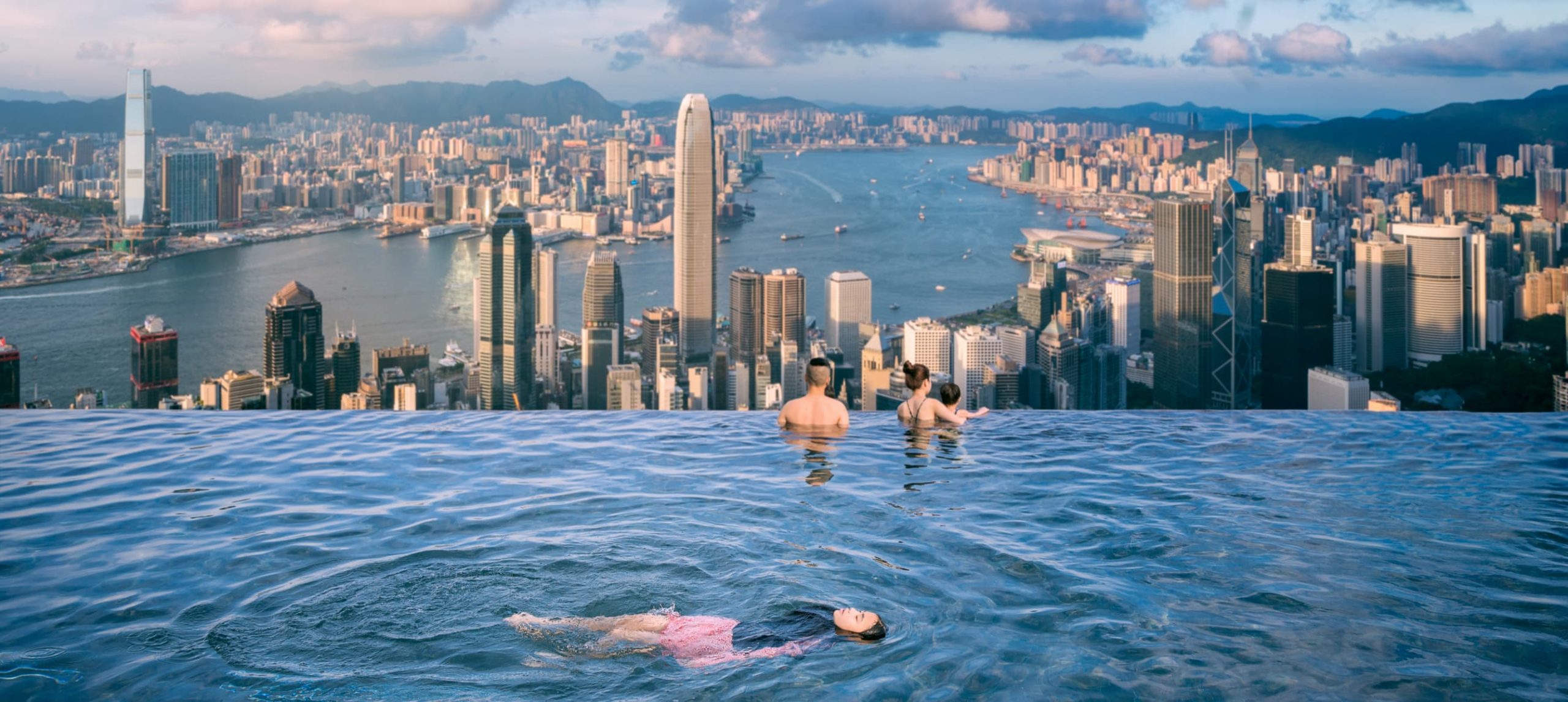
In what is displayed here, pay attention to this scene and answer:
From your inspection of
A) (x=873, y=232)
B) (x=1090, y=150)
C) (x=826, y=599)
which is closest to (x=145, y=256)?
(x=873, y=232)

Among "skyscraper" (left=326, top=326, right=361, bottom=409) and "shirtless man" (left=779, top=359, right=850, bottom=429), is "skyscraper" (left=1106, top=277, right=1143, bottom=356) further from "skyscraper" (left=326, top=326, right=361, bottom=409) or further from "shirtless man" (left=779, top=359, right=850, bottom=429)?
"shirtless man" (left=779, top=359, right=850, bottom=429)

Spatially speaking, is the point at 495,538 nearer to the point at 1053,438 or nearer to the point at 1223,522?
the point at 1223,522

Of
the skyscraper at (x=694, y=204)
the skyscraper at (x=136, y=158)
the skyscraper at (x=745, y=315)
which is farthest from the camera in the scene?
the skyscraper at (x=694, y=204)

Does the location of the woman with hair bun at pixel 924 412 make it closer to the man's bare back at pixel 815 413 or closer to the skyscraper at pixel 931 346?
the man's bare back at pixel 815 413

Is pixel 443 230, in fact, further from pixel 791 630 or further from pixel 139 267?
pixel 791 630

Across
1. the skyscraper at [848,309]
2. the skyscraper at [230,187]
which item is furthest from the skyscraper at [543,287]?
the skyscraper at [230,187]

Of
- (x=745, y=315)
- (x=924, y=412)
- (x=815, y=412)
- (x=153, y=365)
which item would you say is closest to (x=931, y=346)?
(x=745, y=315)
